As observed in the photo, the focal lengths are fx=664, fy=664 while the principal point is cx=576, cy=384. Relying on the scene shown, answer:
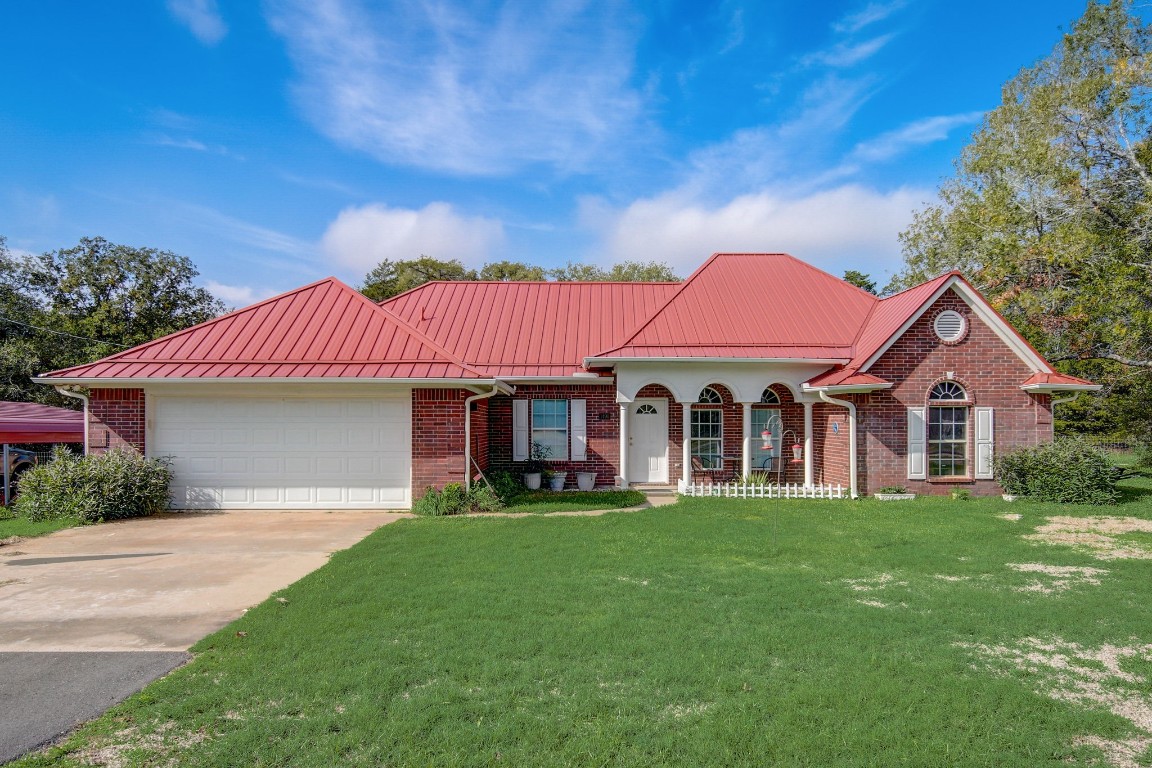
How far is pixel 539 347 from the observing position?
17.5 metres

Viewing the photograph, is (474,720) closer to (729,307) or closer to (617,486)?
(617,486)

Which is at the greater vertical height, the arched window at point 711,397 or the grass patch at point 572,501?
the arched window at point 711,397

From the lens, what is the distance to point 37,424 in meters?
15.7

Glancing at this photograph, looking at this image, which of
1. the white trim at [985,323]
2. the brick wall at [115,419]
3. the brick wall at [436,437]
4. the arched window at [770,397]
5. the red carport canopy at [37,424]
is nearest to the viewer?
the brick wall at [115,419]

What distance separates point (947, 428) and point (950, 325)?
88.4 inches

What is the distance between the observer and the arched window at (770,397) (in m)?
16.7

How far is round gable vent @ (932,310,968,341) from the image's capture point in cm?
1437

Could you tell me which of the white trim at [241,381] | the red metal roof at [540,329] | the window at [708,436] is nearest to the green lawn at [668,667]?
the white trim at [241,381]

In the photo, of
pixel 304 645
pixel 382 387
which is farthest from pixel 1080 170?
pixel 304 645

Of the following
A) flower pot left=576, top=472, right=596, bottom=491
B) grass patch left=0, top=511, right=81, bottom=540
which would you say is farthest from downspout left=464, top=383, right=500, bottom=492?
grass patch left=0, top=511, right=81, bottom=540

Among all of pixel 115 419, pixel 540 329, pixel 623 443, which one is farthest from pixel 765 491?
pixel 115 419

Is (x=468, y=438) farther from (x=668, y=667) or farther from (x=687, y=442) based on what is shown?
(x=668, y=667)

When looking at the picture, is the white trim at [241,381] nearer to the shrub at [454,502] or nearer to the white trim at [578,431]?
the shrub at [454,502]

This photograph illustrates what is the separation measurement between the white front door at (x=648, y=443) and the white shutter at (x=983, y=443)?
6863mm
